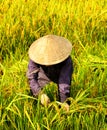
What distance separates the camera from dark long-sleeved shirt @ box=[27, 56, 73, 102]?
2.07m

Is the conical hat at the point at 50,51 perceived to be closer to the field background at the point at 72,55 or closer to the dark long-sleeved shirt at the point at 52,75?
the dark long-sleeved shirt at the point at 52,75

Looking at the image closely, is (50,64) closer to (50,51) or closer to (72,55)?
(50,51)

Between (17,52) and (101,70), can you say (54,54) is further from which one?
(17,52)

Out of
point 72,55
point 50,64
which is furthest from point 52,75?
point 72,55

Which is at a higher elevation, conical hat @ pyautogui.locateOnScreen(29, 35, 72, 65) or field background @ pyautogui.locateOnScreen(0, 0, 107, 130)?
conical hat @ pyautogui.locateOnScreen(29, 35, 72, 65)

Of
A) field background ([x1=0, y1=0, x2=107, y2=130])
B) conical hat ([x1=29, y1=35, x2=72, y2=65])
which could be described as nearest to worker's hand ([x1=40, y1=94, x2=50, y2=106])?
field background ([x1=0, y1=0, x2=107, y2=130])

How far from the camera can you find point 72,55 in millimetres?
2756

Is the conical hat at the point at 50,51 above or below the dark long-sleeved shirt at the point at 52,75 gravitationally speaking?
above

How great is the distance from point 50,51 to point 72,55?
2.67 feet

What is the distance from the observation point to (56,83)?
2.22 meters

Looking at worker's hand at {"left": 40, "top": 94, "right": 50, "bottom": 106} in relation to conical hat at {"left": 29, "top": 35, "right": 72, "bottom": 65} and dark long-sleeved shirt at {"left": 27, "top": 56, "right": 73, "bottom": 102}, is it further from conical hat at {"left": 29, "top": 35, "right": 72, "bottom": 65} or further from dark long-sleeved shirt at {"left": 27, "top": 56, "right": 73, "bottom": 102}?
conical hat at {"left": 29, "top": 35, "right": 72, "bottom": 65}

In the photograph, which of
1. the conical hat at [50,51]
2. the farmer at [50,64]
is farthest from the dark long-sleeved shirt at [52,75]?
the conical hat at [50,51]

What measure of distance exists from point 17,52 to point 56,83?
79 cm

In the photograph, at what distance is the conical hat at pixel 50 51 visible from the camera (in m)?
1.95
